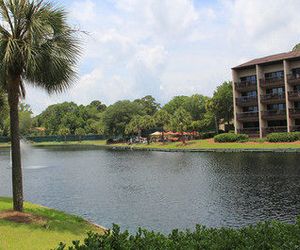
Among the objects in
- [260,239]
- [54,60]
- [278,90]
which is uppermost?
[278,90]

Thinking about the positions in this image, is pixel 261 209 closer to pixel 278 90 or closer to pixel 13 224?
pixel 13 224

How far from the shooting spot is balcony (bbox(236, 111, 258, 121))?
74750mm

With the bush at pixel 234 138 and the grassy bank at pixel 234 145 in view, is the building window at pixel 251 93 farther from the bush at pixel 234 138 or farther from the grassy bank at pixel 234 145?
the grassy bank at pixel 234 145

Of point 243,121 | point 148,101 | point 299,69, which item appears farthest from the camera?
point 148,101

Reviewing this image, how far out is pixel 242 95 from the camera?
7931 centimetres

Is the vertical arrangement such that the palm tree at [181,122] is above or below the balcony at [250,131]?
above

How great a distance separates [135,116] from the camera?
383 feet

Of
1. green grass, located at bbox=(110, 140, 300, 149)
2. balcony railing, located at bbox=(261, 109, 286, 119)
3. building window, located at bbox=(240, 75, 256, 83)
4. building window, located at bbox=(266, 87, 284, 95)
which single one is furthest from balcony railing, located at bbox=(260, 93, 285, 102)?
green grass, located at bbox=(110, 140, 300, 149)

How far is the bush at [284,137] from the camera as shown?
2458 inches

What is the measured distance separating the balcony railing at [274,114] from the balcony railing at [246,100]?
3.80 metres

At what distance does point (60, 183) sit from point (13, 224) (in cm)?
2312

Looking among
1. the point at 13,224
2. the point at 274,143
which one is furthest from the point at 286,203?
the point at 274,143

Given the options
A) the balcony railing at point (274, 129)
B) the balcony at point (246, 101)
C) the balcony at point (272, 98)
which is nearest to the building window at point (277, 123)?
the balcony railing at point (274, 129)

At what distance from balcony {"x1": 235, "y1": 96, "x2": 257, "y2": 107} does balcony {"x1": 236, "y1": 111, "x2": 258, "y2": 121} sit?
1.89 m
